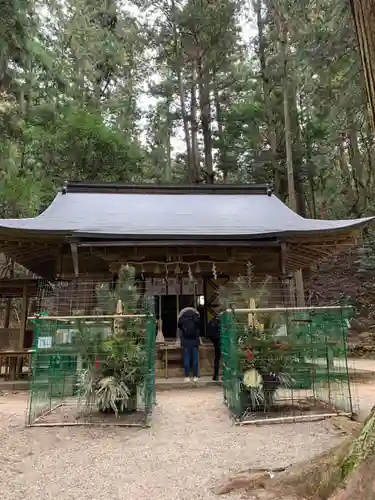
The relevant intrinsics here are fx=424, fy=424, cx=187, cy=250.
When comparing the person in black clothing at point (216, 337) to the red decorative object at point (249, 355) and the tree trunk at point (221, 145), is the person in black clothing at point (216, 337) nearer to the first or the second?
the red decorative object at point (249, 355)

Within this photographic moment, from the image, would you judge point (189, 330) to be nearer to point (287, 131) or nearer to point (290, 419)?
point (290, 419)

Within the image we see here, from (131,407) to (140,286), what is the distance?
16.0 feet

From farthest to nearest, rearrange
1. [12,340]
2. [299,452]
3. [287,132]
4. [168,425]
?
[287,132]
[12,340]
[168,425]
[299,452]

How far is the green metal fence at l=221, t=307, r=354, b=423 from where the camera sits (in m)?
5.36

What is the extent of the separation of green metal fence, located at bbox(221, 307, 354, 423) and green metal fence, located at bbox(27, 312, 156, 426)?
3.88 ft

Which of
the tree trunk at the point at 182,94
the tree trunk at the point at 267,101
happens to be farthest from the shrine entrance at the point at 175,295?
the tree trunk at the point at 267,101

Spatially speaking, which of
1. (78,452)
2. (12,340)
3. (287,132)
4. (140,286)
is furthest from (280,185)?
(78,452)

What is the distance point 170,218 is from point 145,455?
7220 millimetres

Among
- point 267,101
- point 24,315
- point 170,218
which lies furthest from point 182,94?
point 24,315

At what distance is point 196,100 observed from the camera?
71.2 feet

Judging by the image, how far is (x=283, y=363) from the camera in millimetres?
5422

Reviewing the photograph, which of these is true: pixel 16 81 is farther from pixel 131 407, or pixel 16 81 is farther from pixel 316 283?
pixel 316 283

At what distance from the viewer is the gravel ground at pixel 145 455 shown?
3.24 metres

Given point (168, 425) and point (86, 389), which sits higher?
point (86, 389)
